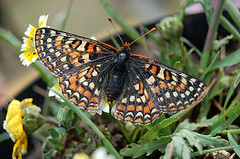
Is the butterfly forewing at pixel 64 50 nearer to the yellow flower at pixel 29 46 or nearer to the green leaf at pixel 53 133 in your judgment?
Result: the yellow flower at pixel 29 46

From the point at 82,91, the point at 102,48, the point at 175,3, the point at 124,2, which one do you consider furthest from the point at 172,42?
the point at 124,2

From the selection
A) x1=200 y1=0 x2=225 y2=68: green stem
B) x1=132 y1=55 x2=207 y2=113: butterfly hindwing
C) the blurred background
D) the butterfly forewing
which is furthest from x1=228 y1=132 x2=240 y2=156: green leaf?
the blurred background

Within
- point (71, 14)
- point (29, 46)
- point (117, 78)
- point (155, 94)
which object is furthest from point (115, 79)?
point (71, 14)

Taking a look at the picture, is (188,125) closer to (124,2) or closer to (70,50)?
(70,50)

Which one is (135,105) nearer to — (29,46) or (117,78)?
(117,78)

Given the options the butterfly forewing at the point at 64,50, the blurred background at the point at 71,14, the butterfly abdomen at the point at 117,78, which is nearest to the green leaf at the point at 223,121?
the butterfly abdomen at the point at 117,78

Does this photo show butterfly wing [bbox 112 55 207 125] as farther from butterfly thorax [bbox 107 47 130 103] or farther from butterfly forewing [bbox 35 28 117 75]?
butterfly forewing [bbox 35 28 117 75]
